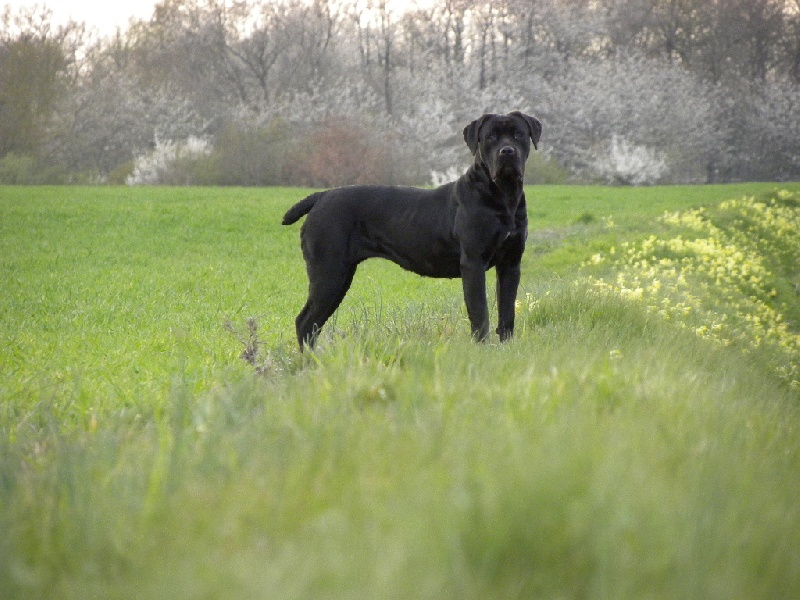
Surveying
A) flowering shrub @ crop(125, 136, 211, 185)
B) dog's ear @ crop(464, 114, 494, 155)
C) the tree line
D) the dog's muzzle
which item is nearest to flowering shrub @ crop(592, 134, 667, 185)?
the tree line

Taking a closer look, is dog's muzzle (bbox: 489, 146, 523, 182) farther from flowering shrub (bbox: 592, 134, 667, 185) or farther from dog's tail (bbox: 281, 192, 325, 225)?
flowering shrub (bbox: 592, 134, 667, 185)

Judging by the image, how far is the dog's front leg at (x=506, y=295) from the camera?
19.3 ft

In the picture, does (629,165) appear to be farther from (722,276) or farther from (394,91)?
(722,276)

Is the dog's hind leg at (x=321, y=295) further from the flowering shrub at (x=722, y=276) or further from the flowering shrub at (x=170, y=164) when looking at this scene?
the flowering shrub at (x=170, y=164)

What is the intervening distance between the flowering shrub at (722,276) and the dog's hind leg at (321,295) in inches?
92.4

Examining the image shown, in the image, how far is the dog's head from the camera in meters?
5.62

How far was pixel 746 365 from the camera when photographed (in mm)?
6367

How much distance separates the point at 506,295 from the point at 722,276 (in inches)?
230

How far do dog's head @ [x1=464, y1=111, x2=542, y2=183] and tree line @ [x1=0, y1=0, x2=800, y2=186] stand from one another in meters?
26.7

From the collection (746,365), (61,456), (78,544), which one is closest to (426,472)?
(78,544)

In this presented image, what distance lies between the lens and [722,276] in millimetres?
10789

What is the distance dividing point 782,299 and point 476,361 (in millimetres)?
8560

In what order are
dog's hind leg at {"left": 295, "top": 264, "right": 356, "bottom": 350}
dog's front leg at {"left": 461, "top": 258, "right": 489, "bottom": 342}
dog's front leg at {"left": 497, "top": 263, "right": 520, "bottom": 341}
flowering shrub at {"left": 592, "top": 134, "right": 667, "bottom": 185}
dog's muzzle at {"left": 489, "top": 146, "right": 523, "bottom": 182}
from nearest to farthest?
dog's muzzle at {"left": 489, "top": 146, "right": 523, "bottom": 182}
dog's front leg at {"left": 461, "top": 258, "right": 489, "bottom": 342}
dog's front leg at {"left": 497, "top": 263, "right": 520, "bottom": 341}
dog's hind leg at {"left": 295, "top": 264, "right": 356, "bottom": 350}
flowering shrub at {"left": 592, "top": 134, "right": 667, "bottom": 185}

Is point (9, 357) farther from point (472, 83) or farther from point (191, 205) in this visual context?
point (472, 83)
